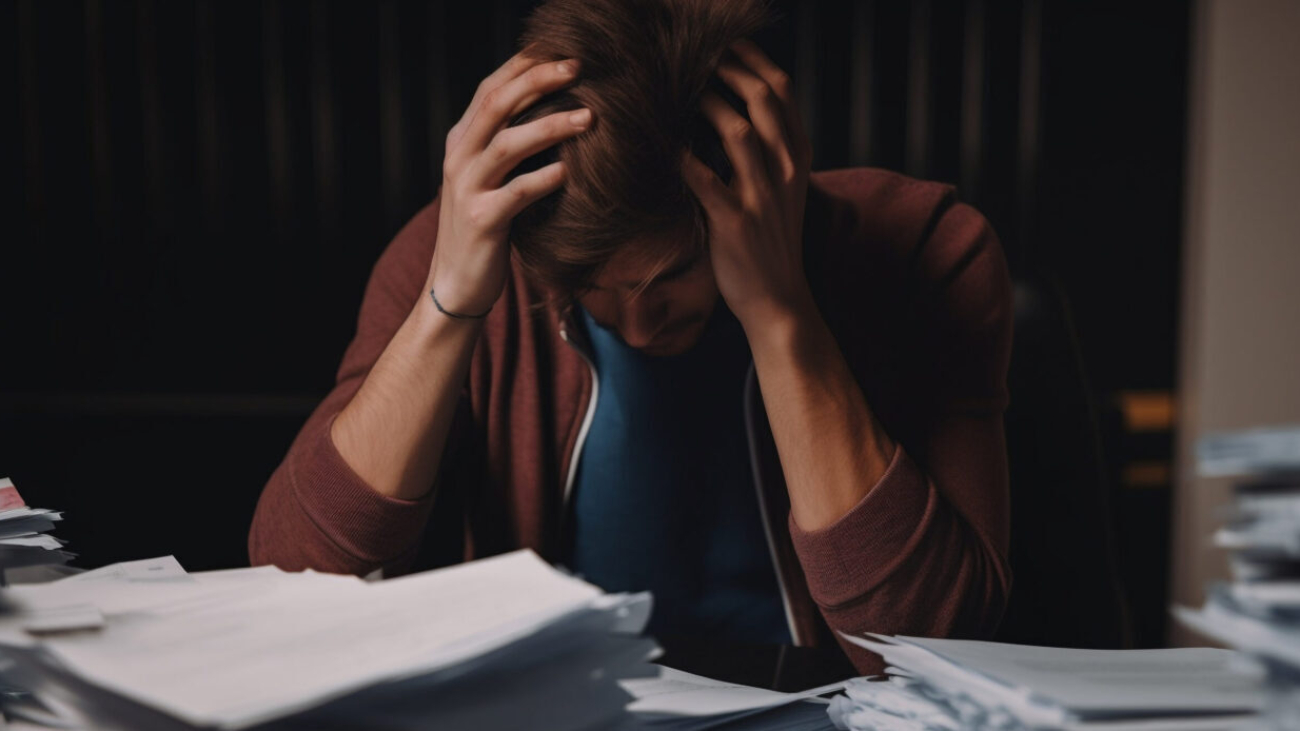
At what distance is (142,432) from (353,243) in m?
0.65

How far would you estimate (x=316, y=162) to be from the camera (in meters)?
2.39

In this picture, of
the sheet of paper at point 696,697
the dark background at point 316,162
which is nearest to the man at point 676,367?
the sheet of paper at point 696,697

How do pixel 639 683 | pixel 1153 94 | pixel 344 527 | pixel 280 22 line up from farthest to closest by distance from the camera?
pixel 1153 94, pixel 280 22, pixel 344 527, pixel 639 683

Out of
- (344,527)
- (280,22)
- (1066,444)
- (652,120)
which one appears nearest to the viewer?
(652,120)

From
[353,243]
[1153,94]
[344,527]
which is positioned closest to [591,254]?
[344,527]

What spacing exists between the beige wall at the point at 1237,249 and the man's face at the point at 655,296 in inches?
91.3

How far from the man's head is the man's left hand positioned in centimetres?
2

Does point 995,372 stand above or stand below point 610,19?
below

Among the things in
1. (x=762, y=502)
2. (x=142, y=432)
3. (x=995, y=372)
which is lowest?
(x=142, y=432)

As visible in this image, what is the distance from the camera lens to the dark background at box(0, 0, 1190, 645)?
7.29 ft

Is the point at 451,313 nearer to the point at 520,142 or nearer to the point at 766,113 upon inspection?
the point at 520,142

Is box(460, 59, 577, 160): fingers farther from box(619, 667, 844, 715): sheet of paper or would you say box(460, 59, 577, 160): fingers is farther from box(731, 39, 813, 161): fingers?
box(619, 667, 844, 715): sheet of paper

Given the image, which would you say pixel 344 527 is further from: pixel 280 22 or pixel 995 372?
pixel 280 22

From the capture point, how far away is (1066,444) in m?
1.07
